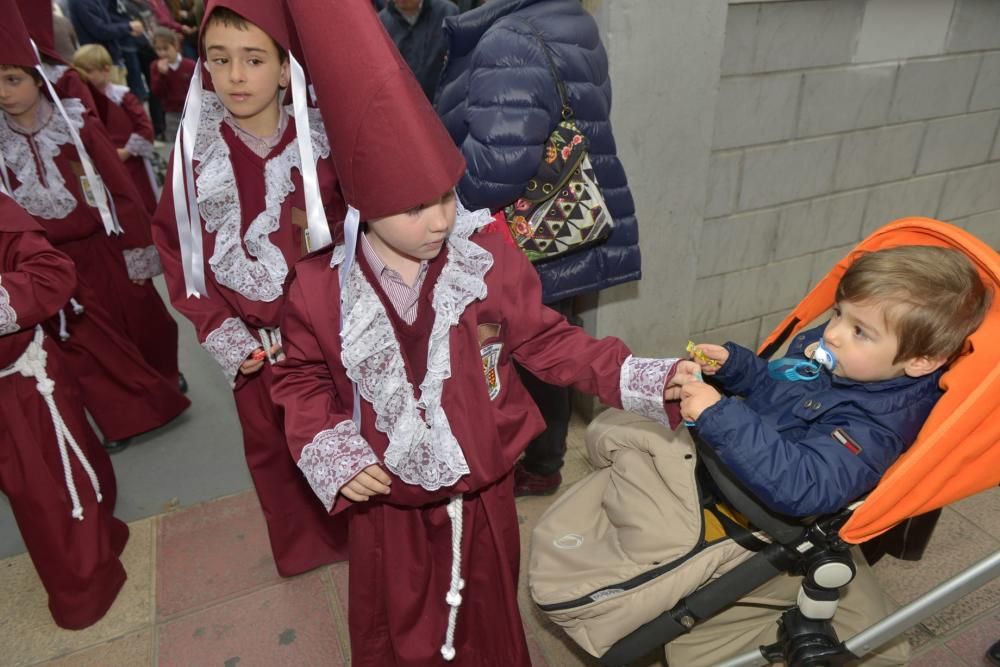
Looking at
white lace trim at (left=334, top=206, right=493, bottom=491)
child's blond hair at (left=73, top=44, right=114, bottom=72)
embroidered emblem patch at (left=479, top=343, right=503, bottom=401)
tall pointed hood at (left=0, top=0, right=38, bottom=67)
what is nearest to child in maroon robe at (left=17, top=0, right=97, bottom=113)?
tall pointed hood at (left=0, top=0, right=38, bottom=67)

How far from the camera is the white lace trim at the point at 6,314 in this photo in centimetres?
192

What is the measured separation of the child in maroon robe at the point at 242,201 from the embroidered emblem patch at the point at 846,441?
1.36 meters

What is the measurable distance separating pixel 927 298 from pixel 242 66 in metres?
1.69

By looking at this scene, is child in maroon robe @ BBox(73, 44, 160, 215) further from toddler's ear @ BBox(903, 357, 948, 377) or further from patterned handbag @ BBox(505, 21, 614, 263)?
toddler's ear @ BBox(903, 357, 948, 377)

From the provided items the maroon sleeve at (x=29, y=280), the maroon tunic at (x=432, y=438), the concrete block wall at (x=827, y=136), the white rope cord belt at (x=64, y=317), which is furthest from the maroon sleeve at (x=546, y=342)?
the white rope cord belt at (x=64, y=317)

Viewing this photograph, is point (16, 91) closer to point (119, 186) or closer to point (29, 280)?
point (119, 186)

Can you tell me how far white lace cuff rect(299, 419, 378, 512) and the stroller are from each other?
0.62m

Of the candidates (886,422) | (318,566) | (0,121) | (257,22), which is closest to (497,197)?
(257,22)

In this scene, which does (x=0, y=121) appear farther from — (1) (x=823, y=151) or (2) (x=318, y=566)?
(1) (x=823, y=151)

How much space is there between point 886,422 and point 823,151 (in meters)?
2.26

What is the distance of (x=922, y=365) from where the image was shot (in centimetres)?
150

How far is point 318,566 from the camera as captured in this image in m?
2.55

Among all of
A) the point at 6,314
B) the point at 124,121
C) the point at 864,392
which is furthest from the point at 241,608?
the point at 124,121

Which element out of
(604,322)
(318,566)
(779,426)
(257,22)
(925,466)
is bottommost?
(318,566)
